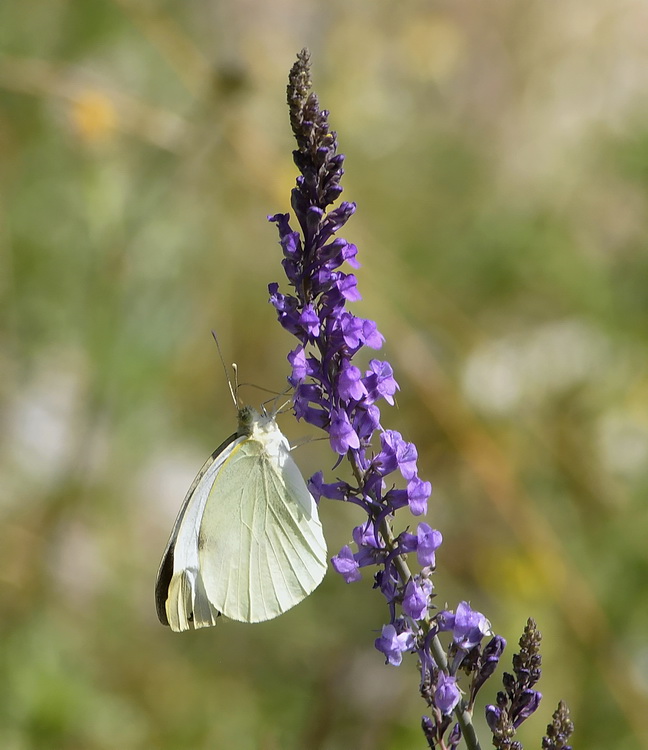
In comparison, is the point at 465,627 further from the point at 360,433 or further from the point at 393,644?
the point at 360,433

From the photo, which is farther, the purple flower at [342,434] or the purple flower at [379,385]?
the purple flower at [379,385]

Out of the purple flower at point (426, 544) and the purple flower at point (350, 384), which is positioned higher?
the purple flower at point (350, 384)

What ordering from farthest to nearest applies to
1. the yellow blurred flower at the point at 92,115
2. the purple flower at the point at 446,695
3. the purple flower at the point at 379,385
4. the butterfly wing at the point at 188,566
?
the yellow blurred flower at the point at 92,115
the butterfly wing at the point at 188,566
the purple flower at the point at 379,385
the purple flower at the point at 446,695

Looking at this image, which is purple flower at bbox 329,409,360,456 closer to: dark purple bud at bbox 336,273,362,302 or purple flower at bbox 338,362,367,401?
purple flower at bbox 338,362,367,401

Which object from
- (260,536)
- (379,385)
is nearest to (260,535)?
(260,536)

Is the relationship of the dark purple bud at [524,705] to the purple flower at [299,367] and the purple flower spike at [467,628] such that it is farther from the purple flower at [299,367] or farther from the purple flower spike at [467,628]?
the purple flower at [299,367]

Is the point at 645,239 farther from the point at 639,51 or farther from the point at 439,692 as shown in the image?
the point at 439,692

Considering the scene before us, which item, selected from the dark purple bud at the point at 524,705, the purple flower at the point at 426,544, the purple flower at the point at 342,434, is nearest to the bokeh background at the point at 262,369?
the dark purple bud at the point at 524,705

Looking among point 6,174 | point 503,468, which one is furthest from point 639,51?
point 6,174
